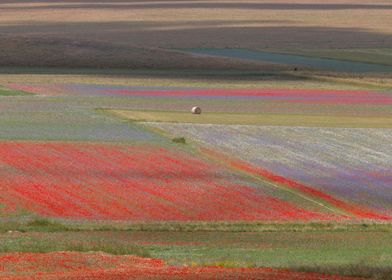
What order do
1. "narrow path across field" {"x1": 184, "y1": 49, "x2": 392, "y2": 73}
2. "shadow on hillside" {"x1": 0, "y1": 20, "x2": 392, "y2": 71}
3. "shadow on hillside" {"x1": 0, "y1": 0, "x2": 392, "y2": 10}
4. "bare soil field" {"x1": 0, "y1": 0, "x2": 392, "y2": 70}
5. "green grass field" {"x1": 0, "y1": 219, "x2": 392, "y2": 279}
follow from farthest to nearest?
"shadow on hillside" {"x1": 0, "y1": 0, "x2": 392, "y2": 10}, "bare soil field" {"x1": 0, "y1": 0, "x2": 392, "y2": 70}, "shadow on hillside" {"x1": 0, "y1": 20, "x2": 392, "y2": 71}, "narrow path across field" {"x1": 184, "y1": 49, "x2": 392, "y2": 73}, "green grass field" {"x1": 0, "y1": 219, "x2": 392, "y2": 279}

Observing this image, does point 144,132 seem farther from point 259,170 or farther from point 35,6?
point 35,6

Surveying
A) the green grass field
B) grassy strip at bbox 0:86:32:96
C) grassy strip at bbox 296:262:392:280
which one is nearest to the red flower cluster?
the green grass field

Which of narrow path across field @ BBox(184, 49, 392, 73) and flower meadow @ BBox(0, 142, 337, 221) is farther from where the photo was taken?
narrow path across field @ BBox(184, 49, 392, 73)

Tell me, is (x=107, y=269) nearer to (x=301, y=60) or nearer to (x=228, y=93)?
(x=228, y=93)

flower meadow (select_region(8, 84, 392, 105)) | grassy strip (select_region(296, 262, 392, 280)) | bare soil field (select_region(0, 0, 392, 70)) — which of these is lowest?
bare soil field (select_region(0, 0, 392, 70))

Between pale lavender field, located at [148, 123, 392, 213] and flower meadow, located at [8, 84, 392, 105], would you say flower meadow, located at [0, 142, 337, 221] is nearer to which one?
pale lavender field, located at [148, 123, 392, 213]
